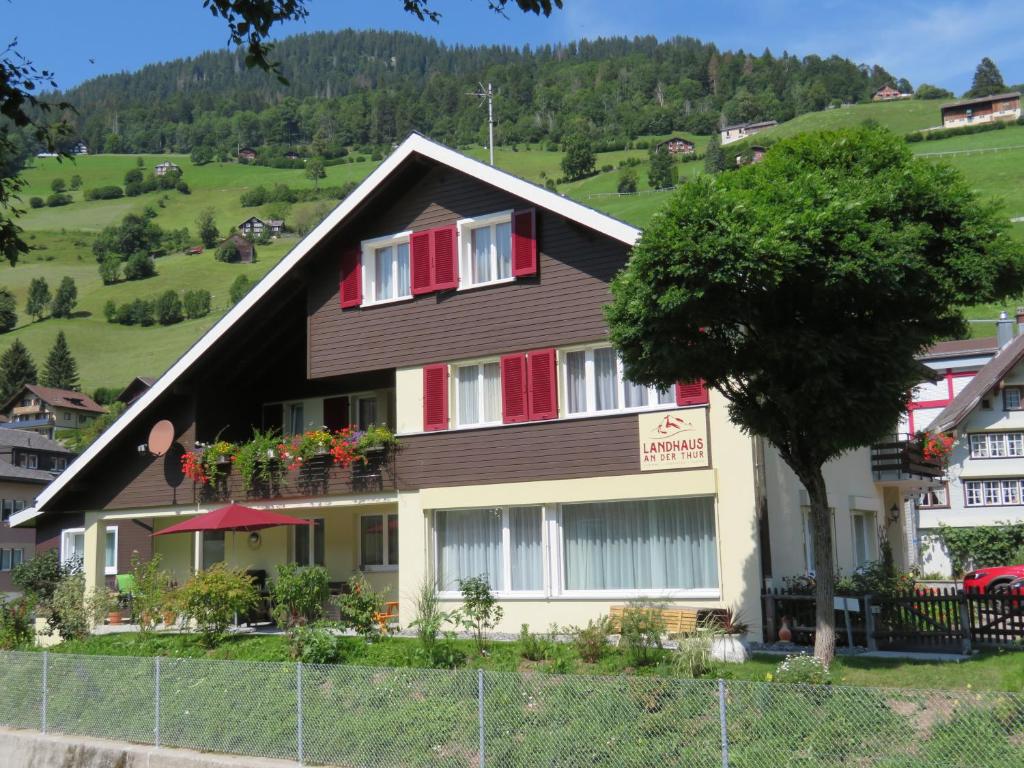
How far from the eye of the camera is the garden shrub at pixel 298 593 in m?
20.0

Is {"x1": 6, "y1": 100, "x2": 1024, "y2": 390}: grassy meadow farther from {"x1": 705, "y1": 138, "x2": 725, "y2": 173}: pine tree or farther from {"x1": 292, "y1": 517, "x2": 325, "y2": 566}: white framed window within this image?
{"x1": 292, "y1": 517, "x2": 325, "y2": 566}: white framed window

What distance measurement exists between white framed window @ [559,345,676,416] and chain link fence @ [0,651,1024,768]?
886 centimetres

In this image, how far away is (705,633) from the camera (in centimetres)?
1586

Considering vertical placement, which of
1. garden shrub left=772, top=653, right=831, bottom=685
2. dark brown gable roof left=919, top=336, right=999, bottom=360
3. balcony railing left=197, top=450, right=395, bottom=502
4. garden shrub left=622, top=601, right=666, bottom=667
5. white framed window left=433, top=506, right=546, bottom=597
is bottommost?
garden shrub left=772, top=653, right=831, bottom=685

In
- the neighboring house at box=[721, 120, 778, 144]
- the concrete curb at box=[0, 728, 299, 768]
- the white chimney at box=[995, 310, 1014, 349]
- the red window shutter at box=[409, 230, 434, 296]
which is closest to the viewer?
the concrete curb at box=[0, 728, 299, 768]

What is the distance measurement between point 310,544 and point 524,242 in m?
9.58

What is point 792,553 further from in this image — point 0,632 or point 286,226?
point 286,226

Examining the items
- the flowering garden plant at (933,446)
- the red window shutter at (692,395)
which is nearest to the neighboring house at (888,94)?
the flowering garden plant at (933,446)

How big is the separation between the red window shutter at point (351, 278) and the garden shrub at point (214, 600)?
6.53 metres

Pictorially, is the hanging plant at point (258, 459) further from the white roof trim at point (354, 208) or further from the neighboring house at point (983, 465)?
the neighboring house at point (983, 465)

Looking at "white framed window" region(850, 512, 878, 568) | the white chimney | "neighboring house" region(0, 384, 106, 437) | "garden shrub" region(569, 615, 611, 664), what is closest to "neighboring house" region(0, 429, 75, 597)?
"neighboring house" region(0, 384, 106, 437)

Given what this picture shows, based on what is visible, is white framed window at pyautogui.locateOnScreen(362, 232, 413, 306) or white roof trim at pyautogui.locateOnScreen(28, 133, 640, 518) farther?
white framed window at pyautogui.locateOnScreen(362, 232, 413, 306)

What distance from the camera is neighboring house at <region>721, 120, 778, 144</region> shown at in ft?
574

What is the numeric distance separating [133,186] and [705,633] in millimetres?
195560
